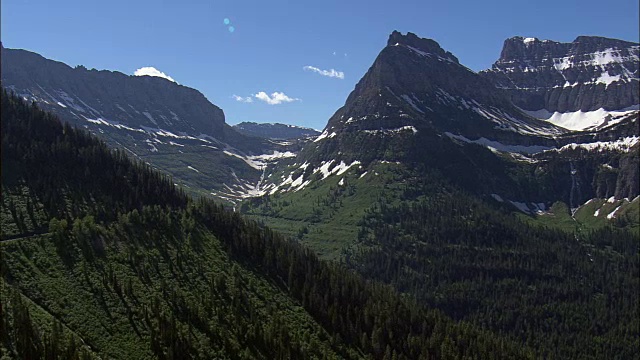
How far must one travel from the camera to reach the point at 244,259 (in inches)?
6398

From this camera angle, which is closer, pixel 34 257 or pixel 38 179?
pixel 34 257

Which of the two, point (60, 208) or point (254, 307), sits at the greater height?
point (60, 208)

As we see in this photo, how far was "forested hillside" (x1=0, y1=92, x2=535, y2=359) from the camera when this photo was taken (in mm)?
107312

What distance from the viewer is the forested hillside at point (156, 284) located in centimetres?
10731

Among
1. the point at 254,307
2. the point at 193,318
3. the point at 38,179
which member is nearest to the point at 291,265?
the point at 254,307

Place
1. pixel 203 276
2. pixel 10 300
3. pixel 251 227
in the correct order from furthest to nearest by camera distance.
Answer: pixel 251 227, pixel 203 276, pixel 10 300

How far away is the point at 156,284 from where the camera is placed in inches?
5182

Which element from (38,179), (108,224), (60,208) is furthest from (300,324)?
(38,179)

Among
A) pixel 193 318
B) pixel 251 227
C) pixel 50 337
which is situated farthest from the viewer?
pixel 251 227

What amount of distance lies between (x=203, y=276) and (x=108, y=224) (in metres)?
36.8

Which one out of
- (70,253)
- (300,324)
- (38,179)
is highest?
(38,179)

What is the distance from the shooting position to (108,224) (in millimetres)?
152625

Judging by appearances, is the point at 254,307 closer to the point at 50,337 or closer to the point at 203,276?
the point at 203,276

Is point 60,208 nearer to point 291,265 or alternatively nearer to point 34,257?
point 34,257
